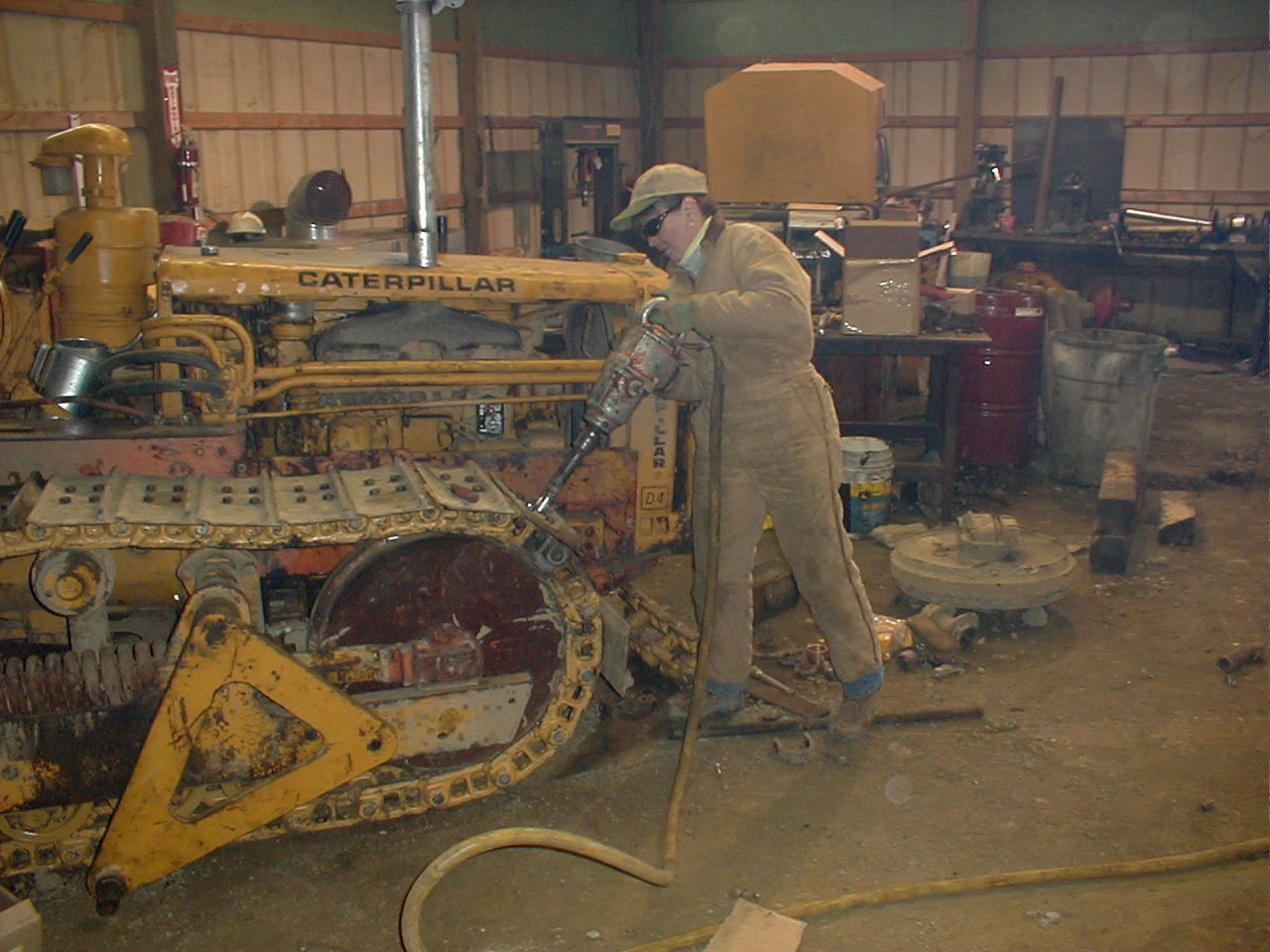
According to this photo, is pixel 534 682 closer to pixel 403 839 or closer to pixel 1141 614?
pixel 403 839

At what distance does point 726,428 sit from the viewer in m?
4.63

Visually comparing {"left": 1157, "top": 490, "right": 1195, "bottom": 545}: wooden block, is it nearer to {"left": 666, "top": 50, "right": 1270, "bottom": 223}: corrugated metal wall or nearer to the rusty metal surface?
the rusty metal surface

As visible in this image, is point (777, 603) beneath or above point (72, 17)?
beneath

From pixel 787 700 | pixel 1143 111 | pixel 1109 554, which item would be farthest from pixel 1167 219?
pixel 787 700

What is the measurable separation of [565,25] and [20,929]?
501 inches

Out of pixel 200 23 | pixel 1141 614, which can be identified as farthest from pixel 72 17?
pixel 1141 614

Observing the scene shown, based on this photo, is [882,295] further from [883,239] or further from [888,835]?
[888,835]

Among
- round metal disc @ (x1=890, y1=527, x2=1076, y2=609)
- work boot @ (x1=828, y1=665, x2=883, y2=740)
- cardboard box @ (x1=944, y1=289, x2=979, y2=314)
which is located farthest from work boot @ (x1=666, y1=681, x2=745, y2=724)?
cardboard box @ (x1=944, y1=289, x2=979, y2=314)

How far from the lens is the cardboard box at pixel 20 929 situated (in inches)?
117

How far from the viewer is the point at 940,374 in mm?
7785

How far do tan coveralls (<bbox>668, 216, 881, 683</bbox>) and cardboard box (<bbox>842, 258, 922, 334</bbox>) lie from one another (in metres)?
2.78

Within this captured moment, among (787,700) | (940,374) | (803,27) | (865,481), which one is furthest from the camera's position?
(803,27)

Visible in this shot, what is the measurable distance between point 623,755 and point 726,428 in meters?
1.26

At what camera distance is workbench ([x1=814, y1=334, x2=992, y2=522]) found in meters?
7.29
